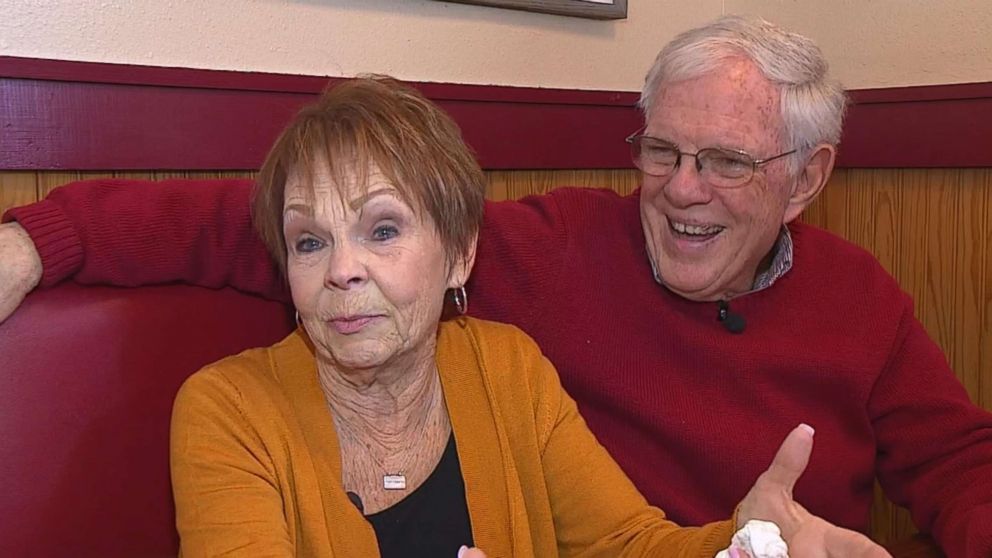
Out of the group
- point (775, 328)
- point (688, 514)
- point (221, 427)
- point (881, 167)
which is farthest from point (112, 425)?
point (881, 167)

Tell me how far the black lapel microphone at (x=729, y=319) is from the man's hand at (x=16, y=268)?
3.39ft

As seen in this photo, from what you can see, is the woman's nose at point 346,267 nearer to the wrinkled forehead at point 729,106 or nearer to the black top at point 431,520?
the black top at point 431,520

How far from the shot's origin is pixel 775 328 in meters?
1.75

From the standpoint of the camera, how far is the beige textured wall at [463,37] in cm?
161

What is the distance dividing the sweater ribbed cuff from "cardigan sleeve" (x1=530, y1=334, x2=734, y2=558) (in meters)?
0.64

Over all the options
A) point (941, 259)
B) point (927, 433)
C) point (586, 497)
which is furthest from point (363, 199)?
point (941, 259)

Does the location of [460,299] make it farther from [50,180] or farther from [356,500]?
[50,180]

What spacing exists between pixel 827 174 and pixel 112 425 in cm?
121

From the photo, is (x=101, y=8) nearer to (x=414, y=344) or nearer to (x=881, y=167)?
(x=414, y=344)

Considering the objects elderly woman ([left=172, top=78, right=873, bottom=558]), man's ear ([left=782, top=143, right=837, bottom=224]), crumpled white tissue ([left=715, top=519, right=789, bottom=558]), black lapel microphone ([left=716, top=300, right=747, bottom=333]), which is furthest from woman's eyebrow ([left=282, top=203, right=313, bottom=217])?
man's ear ([left=782, top=143, right=837, bottom=224])

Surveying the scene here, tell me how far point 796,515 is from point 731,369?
0.52 metres

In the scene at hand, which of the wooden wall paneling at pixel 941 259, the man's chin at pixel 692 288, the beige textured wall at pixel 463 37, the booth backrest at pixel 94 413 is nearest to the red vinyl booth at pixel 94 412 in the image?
the booth backrest at pixel 94 413

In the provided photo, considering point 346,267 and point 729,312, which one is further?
point 729,312

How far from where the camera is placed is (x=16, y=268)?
130cm
